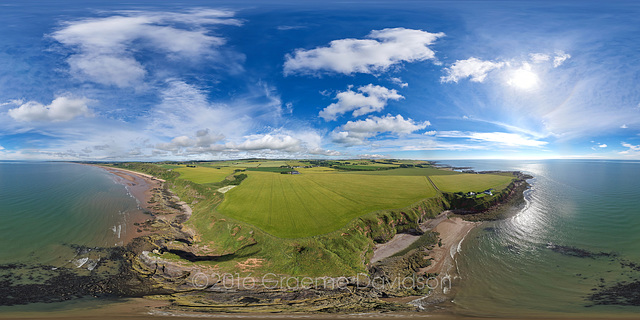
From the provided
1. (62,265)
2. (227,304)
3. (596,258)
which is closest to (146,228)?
(62,265)

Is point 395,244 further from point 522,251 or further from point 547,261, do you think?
point 547,261

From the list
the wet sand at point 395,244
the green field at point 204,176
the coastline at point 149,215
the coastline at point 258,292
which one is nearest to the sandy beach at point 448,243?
the coastline at point 258,292

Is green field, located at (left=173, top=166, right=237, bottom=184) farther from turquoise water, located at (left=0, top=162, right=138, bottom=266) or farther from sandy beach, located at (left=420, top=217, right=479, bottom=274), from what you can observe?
sandy beach, located at (left=420, top=217, right=479, bottom=274)

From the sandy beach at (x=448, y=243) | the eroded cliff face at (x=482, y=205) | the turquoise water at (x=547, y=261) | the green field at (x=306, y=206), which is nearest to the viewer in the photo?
the turquoise water at (x=547, y=261)

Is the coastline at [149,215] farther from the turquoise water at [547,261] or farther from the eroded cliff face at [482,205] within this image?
the eroded cliff face at [482,205]

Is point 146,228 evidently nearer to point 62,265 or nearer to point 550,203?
point 62,265
